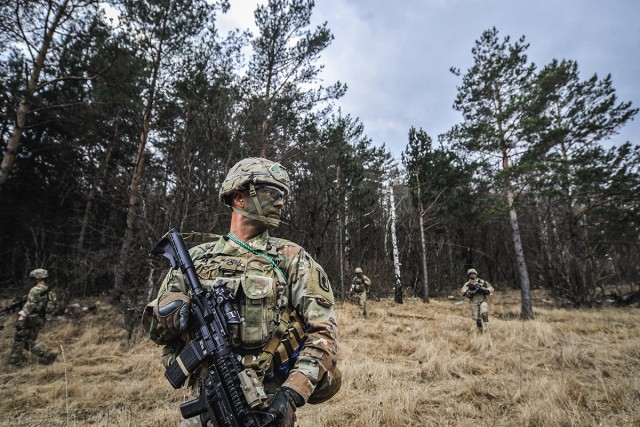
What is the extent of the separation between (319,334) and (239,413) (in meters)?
0.42

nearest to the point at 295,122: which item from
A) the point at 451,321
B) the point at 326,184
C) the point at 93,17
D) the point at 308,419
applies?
the point at 326,184

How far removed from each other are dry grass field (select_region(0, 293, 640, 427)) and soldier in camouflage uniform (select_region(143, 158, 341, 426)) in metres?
2.20

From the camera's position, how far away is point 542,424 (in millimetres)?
3055

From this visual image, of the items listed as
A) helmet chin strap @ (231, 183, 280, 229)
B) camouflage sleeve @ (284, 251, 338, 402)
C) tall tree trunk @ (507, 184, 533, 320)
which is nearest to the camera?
camouflage sleeve @ (284, 251, 338, 402)

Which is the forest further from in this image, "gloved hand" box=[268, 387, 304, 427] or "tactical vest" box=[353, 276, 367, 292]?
"gloved hand" box=[268, 387, 304, 427]

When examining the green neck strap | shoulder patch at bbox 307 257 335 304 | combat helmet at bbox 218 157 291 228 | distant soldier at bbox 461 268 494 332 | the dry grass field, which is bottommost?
the dry grass field

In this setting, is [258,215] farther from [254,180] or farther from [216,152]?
[216,152]

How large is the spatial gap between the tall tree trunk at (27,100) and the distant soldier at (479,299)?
467 inches

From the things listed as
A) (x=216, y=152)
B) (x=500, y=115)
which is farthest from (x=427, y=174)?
(x=216, y=152)

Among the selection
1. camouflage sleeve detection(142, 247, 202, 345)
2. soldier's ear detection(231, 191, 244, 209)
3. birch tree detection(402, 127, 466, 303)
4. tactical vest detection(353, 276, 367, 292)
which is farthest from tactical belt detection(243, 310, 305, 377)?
birch tree detection(402, 127, 466, 303)

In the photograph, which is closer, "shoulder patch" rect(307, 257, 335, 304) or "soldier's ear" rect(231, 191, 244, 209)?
"shoulder patch" rect(307, 257, 335, 304)

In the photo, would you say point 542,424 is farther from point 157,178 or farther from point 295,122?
point 295,122

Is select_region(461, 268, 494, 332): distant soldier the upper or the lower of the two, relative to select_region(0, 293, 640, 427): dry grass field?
upper

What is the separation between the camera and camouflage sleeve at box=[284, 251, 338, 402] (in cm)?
123
